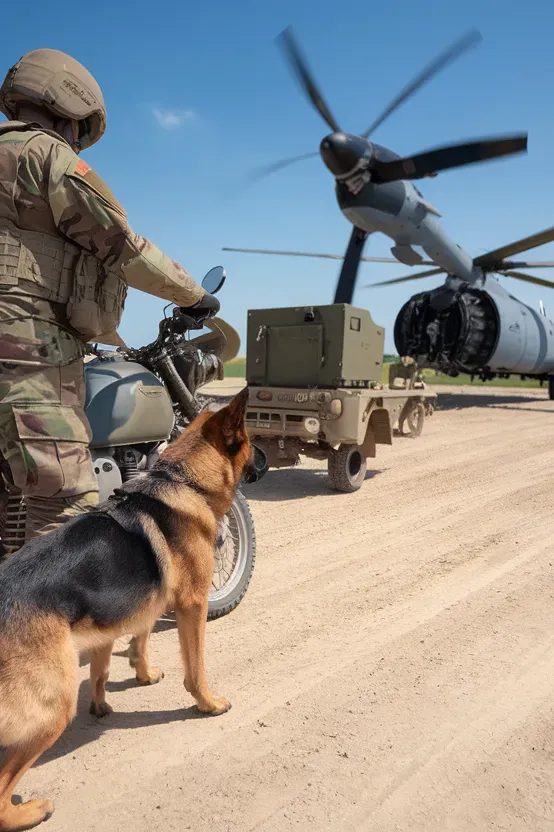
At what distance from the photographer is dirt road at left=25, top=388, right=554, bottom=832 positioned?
6.42ft

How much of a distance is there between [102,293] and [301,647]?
204cm

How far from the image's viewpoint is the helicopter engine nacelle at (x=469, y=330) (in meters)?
17.5

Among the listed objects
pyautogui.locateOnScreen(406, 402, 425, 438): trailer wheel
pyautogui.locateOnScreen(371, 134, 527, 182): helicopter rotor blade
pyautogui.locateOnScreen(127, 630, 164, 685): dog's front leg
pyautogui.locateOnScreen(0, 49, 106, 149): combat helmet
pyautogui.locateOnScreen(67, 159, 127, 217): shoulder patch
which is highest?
pyautogui.locateOnScreen(371, 134, 527, 182): helicopter rotor blade

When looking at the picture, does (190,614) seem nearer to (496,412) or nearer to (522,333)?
(496,412)

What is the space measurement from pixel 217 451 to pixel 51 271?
981 millimetres

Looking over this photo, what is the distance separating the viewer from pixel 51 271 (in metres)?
2.38

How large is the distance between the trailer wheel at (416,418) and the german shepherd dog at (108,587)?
605 cm

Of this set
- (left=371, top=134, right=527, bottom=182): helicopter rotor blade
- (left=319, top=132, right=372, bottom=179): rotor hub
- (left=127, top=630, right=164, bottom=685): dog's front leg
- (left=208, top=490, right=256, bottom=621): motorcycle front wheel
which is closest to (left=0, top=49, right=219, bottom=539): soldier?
(left=127, top=630, right=164, bottom=685): dog's front leg

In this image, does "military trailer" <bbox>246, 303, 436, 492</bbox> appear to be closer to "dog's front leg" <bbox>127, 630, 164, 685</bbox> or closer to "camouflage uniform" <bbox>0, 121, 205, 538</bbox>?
"dog's front leg" <bbox>127, 630, 164, 685</bbox>

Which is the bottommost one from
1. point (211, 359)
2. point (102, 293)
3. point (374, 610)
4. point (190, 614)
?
point (374, 610)

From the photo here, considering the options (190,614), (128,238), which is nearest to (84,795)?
(190,614)

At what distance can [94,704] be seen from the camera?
2486mm

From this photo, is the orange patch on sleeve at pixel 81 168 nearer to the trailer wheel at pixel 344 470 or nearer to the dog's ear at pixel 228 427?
the dog's ear at pixel 228 427

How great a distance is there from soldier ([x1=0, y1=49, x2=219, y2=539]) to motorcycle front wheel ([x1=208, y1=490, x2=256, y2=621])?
1.27 m
